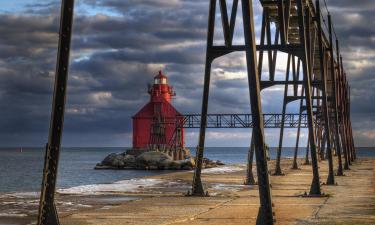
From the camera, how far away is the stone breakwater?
7975 cm

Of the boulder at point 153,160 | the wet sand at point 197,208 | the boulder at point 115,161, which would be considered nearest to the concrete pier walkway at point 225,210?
the wet sand at point 197,208

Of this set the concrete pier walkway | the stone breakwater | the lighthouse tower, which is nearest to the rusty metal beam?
the concrete pier walkway

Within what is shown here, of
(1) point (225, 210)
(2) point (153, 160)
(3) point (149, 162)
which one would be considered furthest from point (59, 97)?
(3) point (149, 162)

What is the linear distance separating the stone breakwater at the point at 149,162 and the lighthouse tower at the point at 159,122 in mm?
4360

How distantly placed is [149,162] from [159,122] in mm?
10895

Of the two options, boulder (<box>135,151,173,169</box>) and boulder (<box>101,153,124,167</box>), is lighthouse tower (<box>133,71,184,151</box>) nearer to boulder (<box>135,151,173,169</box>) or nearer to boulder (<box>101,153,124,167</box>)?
boulder (<box>101,153,124,167</box>)

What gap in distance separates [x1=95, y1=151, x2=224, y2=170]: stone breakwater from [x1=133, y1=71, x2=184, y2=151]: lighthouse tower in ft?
14.3

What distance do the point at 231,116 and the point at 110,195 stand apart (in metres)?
90.6

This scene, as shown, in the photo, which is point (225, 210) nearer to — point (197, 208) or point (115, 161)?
point (197, 208)

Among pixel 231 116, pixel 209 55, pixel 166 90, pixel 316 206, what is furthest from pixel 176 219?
pixel 231 116

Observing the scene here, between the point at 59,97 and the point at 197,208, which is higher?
the point at 59,97

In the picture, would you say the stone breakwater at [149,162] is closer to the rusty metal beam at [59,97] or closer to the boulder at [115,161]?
the boulder at [115,161]

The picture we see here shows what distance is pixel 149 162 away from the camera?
85.2 metres

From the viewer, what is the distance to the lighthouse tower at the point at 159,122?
3740 inches
